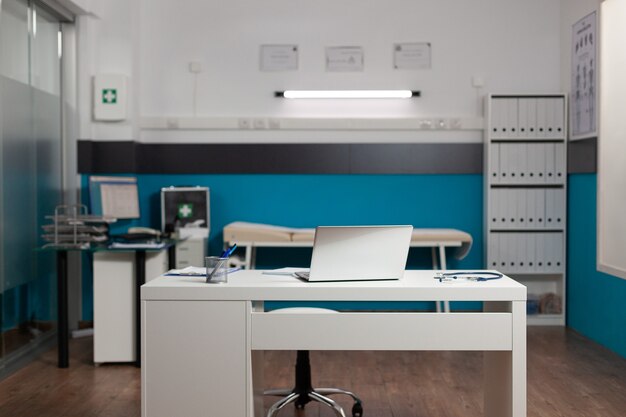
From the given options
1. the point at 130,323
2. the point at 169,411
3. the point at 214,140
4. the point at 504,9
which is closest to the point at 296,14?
the point at 214,140

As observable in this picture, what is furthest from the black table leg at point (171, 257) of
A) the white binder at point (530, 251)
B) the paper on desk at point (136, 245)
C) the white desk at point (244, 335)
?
the white binder at point (530, 251)

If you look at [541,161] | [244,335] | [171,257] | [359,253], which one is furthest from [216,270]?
[541,161]

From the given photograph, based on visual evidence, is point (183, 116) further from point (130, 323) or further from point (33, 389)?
point (33, 389)

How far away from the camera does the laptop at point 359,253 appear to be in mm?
2891

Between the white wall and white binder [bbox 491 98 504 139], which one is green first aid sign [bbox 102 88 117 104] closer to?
Result: the white wall

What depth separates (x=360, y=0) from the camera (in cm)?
616

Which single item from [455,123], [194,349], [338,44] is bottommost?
[194,349]

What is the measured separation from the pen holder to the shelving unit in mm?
3388

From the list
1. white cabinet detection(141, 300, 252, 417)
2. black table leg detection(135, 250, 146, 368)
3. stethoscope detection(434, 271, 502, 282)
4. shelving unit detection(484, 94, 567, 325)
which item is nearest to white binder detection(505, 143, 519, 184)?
shelving unit detection(484, 94, 567, 325)

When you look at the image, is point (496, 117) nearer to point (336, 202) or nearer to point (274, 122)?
point (336, 202)

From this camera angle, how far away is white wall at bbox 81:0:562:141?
6.15 m

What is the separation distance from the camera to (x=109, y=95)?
18.9 ft

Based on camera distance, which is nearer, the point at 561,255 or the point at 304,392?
Result: the point at 304,392

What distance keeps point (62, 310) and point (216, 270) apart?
198 centimetres
